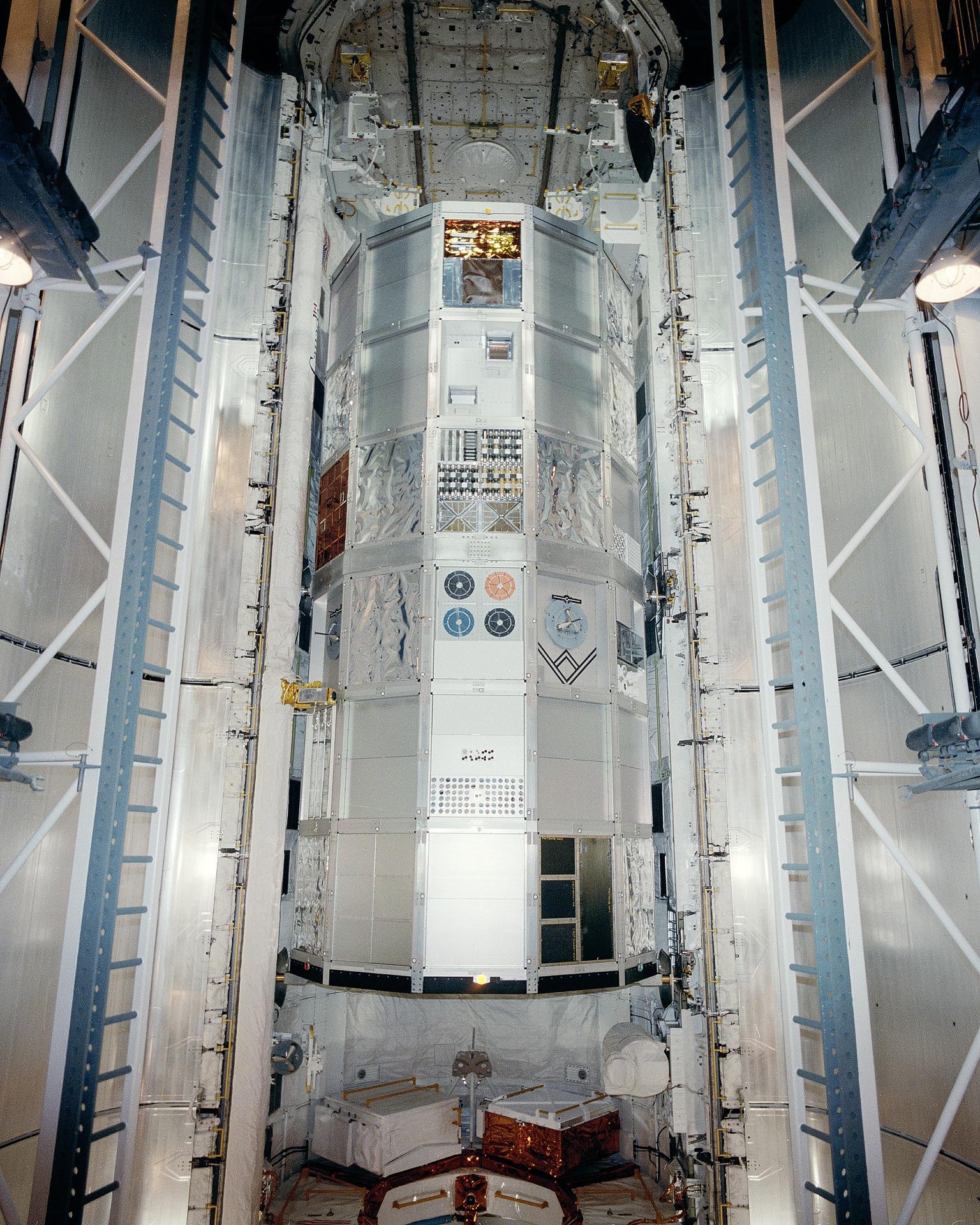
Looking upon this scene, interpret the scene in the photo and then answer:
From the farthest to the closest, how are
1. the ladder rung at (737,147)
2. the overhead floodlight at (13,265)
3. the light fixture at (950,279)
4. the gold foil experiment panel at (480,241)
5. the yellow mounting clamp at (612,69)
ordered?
the yellow mounting clamp at (612,69)
the gold foil experiment panel at (480,241)
the ladder rung at (737,147)
the light fixture at (950,279)
the overhead floodlight at (13,265)

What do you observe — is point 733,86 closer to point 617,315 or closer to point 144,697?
point 617,315

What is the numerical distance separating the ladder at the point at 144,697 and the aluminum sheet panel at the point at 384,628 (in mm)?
1878

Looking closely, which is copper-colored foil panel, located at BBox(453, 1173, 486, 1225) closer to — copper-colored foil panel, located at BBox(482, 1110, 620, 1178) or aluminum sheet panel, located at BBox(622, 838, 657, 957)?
copper-colored foil panel, located at BBox(482, 1110, 620, 1178)

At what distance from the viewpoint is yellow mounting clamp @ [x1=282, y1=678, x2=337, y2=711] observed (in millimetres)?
8391

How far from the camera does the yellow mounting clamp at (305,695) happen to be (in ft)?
27.5

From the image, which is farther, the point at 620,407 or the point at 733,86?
the point at 620,407

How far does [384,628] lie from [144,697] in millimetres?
2372

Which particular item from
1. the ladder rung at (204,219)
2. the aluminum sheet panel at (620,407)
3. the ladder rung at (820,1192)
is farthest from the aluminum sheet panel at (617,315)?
the ladder rung at (820,1192)

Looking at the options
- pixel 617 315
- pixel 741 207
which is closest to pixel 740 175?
pixel 741 207

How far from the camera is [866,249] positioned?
20.8ft

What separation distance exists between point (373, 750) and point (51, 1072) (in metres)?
3.84

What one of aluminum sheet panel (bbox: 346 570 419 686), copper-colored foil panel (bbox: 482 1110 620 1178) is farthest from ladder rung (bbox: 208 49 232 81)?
copper-colored foil panel (bbox: 482 1110 620 1178)

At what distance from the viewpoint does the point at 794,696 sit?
639 centimetres

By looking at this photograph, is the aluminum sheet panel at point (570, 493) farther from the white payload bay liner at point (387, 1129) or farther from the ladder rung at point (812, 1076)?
the white payload bay liner at point (387, 1129)
